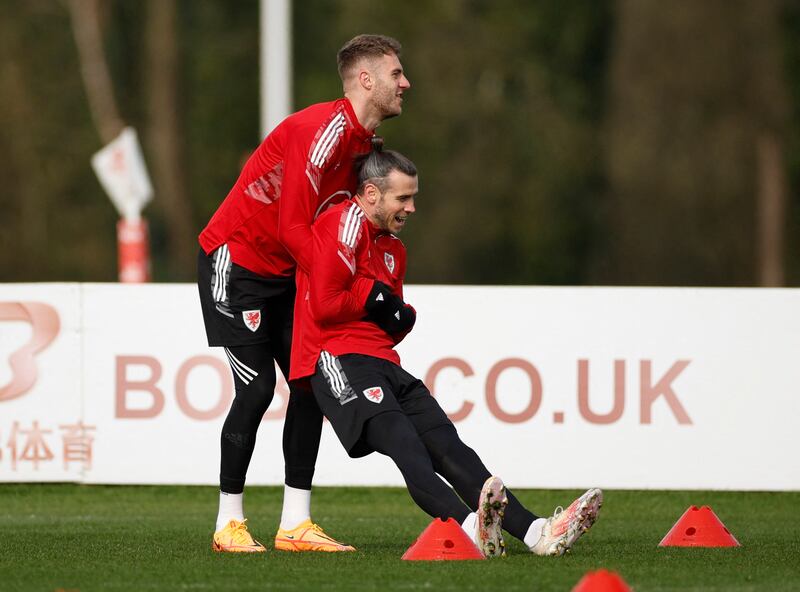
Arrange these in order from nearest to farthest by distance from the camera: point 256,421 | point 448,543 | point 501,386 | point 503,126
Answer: point 448,543 → point 256,421 → point 501,386 → point 503,126

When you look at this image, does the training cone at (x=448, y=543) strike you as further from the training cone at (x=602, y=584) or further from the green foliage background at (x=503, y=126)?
the green foliage background at (x=503, y=126)

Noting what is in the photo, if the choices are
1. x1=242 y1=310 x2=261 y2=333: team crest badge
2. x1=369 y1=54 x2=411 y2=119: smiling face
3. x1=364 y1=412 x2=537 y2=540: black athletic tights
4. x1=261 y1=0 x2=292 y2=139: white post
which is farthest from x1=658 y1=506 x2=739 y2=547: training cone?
x1=261 y1=0 x2=292 y2=139: white post

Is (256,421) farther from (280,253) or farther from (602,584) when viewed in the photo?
(602,584)

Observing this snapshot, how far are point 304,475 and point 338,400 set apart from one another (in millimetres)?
647

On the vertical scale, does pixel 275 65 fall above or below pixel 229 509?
above

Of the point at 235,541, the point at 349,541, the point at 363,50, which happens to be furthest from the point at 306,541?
the point at 363,50

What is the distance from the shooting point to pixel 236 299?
746 centimetres

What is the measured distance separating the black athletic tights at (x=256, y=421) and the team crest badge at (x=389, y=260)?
642 millimetres

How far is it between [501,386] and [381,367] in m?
3.45

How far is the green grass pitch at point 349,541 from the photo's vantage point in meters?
6.44

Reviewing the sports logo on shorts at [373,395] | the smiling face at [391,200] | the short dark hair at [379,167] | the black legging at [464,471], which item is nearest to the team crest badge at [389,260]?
the smiling face at [391,200]

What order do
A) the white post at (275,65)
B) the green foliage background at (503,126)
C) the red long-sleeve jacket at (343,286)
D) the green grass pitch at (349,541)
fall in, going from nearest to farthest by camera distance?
the green grass pitch at (349,541) → the red long-sleeve jacket at (343,286) → the white post at (275,65) → the green foliage background at (503,126)

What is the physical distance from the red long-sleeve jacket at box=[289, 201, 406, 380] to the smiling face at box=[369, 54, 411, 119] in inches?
17.0

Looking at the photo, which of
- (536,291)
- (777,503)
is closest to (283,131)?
(536,291)
